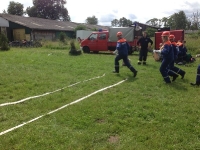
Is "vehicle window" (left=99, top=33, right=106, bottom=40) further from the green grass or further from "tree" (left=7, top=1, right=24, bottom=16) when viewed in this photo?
"tree" (left=7, top=1, right=24, bottom=16)

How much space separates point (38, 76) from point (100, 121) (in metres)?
4.90

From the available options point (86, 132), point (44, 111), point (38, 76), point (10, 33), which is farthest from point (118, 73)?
point (10, 33)

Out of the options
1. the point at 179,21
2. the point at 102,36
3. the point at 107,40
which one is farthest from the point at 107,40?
the point at 179,21

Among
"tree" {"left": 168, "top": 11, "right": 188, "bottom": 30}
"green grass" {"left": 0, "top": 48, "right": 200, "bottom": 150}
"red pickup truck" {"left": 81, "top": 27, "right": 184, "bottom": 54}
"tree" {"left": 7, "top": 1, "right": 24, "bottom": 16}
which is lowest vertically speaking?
"green grass" {"left": 0, "top": 48, "right": 200, "bottom": 150}

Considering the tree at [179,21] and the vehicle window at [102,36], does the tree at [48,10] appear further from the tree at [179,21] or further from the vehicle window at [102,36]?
the vehicle window at [102,36]

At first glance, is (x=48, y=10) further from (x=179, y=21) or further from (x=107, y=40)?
(x=107, y=40)


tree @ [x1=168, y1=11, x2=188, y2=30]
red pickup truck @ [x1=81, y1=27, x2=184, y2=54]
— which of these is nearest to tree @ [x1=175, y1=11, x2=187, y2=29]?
tree @ [x1=168, y1=11, x2=188, y2=30]

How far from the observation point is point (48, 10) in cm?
6956

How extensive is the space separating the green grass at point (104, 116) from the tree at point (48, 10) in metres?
65.1

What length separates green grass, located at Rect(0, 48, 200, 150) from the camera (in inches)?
144

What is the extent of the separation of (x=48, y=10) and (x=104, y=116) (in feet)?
229

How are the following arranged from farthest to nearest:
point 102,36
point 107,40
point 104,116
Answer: point 102,36
point 107,40
point 104,116

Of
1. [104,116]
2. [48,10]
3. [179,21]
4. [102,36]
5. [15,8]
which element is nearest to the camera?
[104,116]

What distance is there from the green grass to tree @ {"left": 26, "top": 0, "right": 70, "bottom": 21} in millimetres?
65103
